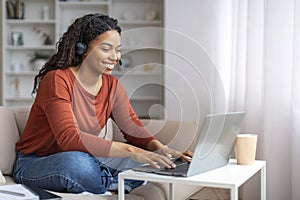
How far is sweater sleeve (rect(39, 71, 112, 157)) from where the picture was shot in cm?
179

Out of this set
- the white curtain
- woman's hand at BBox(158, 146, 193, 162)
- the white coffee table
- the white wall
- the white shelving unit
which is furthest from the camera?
the white shelving unit

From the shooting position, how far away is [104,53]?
1888mm

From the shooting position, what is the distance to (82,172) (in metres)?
1.84

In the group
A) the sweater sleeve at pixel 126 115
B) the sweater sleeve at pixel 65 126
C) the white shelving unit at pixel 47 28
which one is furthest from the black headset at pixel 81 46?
the white shelving unit at pixel 47 28

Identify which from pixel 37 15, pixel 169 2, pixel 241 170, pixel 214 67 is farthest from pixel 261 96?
pixel 37 15

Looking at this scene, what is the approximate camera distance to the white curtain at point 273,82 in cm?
290

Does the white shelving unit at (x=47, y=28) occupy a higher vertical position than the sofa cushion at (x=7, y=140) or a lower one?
higher

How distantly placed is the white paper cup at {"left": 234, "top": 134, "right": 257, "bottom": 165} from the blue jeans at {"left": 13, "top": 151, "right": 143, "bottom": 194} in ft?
1.48

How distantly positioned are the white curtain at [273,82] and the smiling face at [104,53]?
1301 mm

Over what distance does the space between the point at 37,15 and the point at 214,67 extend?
219 centimetres

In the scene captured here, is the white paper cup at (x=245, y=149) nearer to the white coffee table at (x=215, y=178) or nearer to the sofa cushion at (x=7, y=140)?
the white coffee table at (x=215, y=178)

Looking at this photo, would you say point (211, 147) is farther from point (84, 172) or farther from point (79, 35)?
point (79, 35)

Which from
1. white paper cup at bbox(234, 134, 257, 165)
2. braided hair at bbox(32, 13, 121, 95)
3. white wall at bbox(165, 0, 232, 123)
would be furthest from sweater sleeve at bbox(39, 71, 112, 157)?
white wall at bbox(165, 0, 232, 123)

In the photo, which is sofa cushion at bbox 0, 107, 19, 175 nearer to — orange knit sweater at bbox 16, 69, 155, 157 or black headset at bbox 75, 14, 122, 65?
orange knit sweater at bbox 16, 69, 155, 157
